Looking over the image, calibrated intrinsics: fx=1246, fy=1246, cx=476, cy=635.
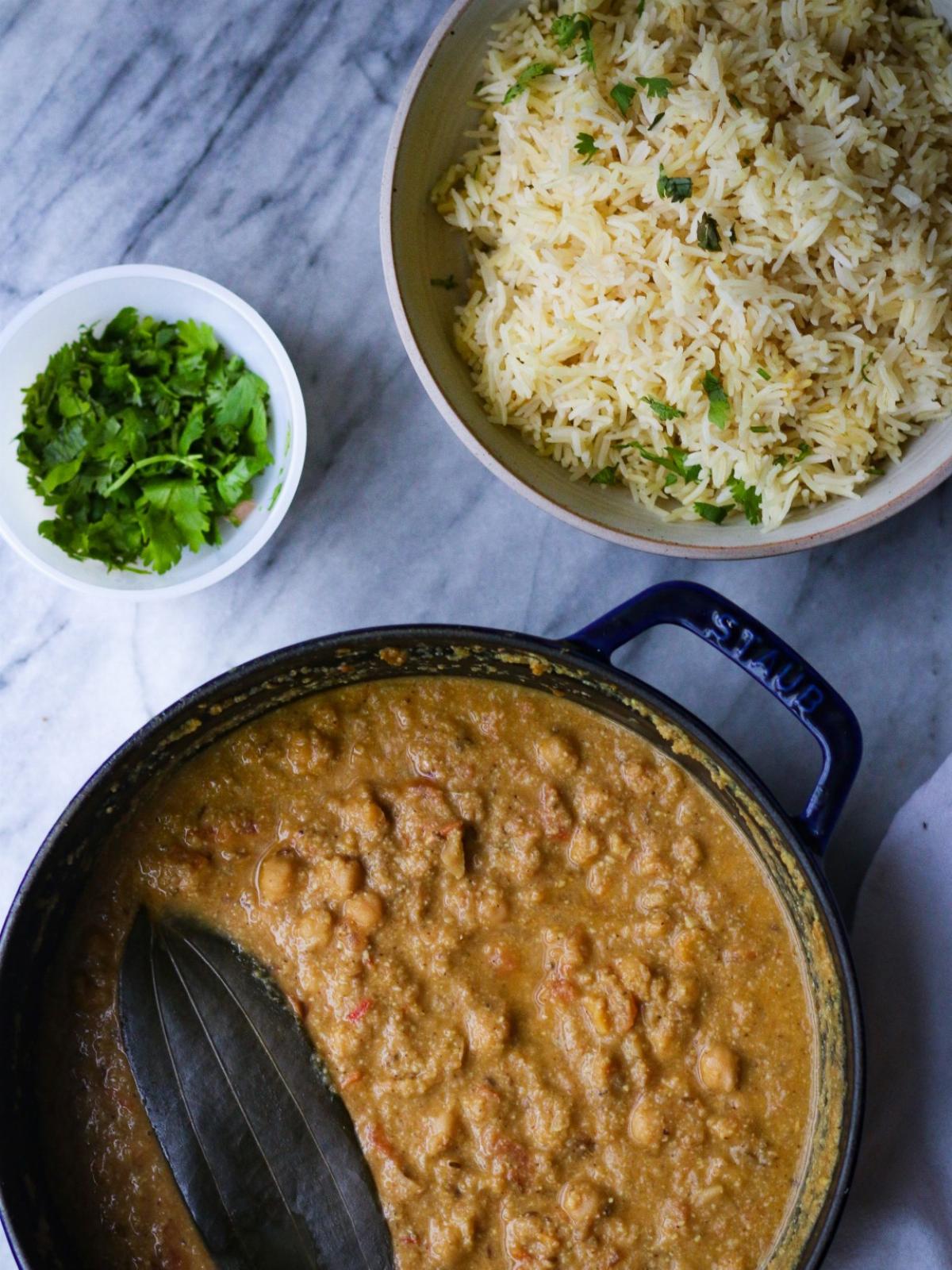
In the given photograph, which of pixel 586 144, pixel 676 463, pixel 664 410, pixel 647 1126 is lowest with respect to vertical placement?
pixel 647 1126

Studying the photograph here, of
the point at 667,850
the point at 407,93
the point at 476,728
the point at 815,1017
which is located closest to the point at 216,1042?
the point at 476,728

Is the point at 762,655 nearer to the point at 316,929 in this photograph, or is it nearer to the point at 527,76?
the point at 316,929

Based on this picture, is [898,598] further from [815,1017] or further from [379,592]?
[379,592]

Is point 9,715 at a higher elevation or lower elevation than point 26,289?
lower

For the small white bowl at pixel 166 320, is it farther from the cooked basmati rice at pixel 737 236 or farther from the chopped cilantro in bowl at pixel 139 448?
the cooked basmati rice at pixel 737 236

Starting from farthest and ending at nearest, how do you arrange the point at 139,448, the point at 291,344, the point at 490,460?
the point at 291,344, the point at 139,448, the point at 490,460

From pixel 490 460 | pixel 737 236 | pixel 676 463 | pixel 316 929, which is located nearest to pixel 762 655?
pixel 676 463

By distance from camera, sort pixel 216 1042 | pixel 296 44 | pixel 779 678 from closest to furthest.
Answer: pixel 779 678 < pixel 216 1042 < pixel 296 44
